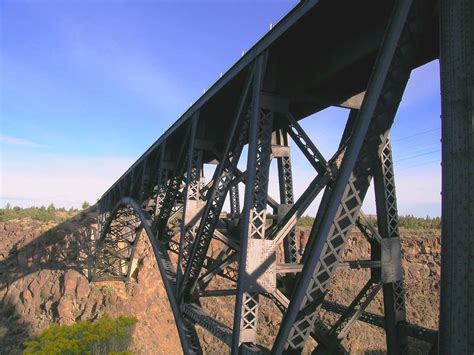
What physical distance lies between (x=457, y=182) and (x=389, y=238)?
102 inches

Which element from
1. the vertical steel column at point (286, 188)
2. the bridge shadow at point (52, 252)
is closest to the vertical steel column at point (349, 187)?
the vertical steel column at point (286, 188)

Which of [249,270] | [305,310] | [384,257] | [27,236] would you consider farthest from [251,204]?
[27,236]

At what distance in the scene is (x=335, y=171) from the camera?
18.0 feet

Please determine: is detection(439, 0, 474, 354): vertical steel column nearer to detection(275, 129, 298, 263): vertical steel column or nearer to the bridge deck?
the bridge deck

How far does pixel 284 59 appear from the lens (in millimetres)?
6969

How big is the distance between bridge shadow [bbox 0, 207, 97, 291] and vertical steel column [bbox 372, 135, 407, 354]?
27813 millimetres

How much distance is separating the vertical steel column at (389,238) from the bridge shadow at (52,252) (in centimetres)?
2781

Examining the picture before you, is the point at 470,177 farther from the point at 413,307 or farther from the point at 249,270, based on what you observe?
the point at 413,307

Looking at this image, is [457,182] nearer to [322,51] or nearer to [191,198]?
[322,51]

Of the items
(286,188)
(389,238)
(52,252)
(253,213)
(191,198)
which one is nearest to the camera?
(389,238)

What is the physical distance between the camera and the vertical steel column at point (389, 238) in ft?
17.4

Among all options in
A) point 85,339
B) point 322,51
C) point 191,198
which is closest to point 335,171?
point 322,51

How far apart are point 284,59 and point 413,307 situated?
24.6 m

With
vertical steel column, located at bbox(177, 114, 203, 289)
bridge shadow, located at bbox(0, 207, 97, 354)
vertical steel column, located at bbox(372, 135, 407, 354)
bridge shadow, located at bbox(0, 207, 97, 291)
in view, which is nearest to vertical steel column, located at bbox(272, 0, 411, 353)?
vertical steel column, located at bbox(372, 135, 407, 354)
